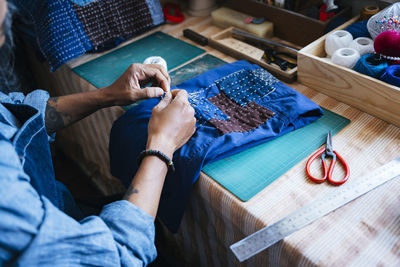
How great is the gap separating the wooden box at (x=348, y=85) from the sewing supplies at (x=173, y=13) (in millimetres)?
753

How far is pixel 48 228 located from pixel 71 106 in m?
0.65

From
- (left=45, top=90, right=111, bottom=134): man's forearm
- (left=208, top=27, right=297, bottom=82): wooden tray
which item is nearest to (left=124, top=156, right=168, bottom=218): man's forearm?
(left=45, top=90, right=111, bottom=134): man's forearm

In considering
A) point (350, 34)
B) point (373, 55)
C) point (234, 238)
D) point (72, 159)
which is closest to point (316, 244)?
point (234, 238)

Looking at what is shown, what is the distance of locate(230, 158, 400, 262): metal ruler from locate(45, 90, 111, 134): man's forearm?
0.67 metres

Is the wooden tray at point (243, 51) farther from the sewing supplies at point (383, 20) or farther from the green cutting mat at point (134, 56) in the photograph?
the sewing supplies at point (383, 20)

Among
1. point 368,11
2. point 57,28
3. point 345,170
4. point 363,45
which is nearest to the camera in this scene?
point 345,170

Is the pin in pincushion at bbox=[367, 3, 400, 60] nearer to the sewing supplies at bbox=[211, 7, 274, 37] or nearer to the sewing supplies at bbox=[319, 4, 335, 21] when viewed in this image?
the sewing supplies at bbox=[319, 4, 335, 21]

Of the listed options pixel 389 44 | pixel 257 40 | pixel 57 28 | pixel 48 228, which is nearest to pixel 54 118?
pixel 57 28

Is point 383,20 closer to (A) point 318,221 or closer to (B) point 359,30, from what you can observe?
(B) point 359,30

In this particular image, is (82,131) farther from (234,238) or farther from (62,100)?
(234,238)

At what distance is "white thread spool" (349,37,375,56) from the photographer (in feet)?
3.36

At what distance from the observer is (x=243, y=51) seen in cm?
127

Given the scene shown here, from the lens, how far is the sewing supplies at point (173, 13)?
1.62 metres

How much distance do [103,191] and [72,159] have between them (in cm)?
41
